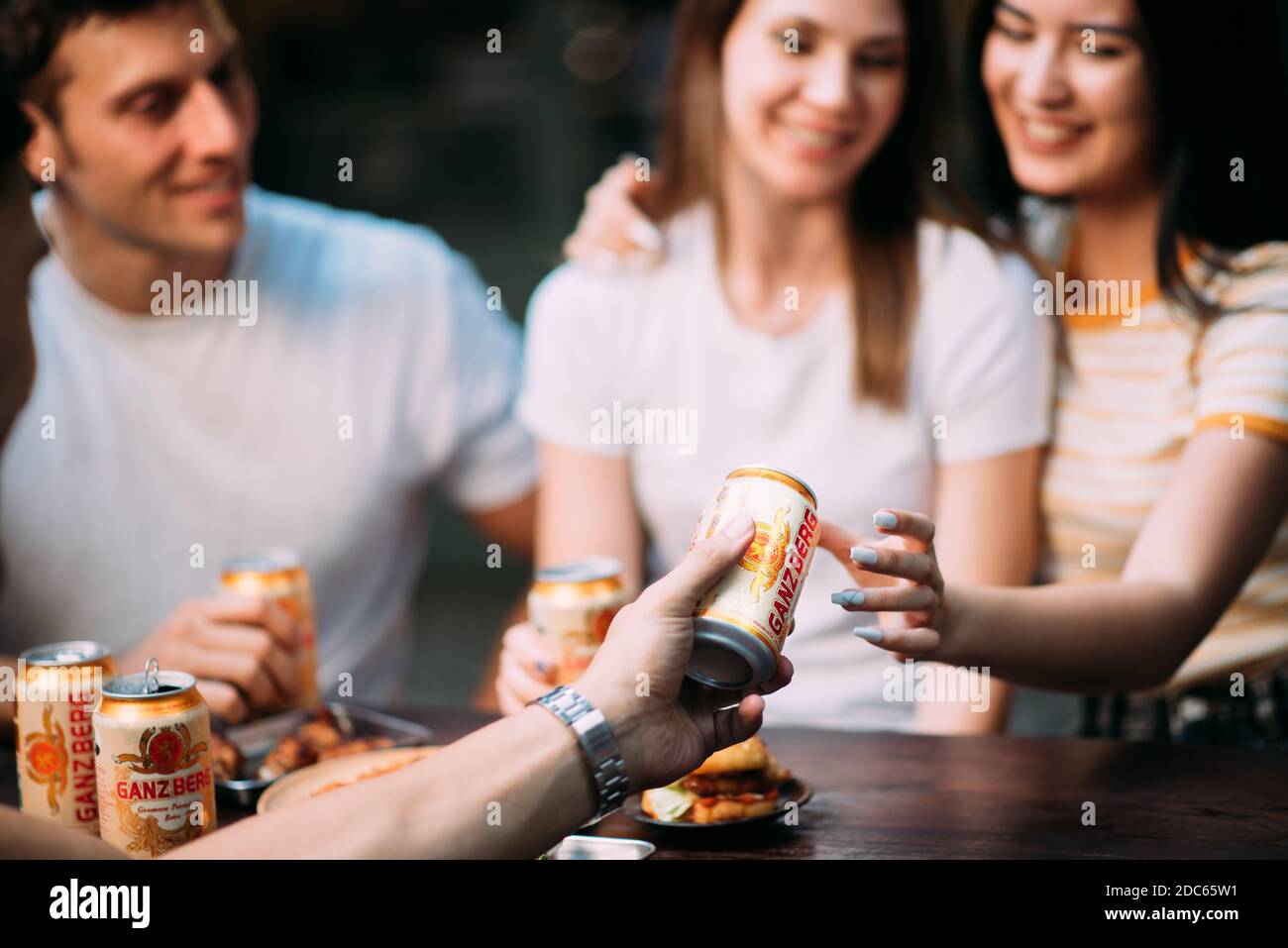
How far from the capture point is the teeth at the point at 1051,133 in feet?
5.56

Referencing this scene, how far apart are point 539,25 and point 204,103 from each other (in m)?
3.19

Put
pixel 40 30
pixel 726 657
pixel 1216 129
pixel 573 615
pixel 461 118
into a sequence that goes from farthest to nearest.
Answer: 1. pixel 461 118
2. pixel 40 30
3. pixel 1216 129
4. pixel 573 615
5. pixel 726 657

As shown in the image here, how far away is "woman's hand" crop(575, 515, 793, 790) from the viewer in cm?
104

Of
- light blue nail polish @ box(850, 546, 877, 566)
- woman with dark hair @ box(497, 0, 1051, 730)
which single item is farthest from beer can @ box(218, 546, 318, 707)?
light blue nail polish @ box(850, 546, 877, 566)

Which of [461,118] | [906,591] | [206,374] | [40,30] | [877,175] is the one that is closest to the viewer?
[906,591]

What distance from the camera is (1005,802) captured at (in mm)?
1254

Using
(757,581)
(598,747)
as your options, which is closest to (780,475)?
(757,581)

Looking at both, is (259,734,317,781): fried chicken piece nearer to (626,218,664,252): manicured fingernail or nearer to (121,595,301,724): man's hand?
(121,595,301,724): man's hand

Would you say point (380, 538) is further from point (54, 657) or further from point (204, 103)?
point (54, 657)

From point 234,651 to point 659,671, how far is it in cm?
62

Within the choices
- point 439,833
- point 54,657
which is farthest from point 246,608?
point 439,833

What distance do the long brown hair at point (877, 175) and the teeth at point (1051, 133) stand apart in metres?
0.21

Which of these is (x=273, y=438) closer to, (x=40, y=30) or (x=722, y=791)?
(x=40, y=30)
